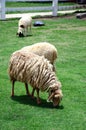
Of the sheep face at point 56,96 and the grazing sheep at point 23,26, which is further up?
the sheep face at point 56,96

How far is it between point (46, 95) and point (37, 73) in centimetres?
93

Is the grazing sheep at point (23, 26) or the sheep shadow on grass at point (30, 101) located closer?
the sheep shadow on grass at point (30, 101)

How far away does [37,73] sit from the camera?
319 inches

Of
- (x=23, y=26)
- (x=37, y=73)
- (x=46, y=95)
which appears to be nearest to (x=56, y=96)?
(x=37, y=73)

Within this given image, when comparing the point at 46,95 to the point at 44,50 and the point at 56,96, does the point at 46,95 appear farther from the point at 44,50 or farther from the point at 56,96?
the point at 44,50

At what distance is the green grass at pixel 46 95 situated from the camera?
7.35 meters

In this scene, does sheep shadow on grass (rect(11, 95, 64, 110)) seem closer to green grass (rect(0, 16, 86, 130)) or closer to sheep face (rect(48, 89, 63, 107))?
green grass (rect(0, 16, 86, 130))

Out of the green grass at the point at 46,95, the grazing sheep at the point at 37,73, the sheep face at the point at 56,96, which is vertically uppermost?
the grazing sheep at the point at 37,73

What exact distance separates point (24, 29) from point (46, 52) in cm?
670

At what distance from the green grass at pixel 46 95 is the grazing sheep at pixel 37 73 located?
12.6 inches

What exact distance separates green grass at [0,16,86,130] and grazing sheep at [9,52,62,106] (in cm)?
32

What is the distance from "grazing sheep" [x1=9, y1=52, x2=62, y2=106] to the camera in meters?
8.05

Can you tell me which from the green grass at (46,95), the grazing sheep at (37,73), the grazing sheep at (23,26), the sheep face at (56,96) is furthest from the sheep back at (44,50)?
the grazing sheep at (23,26)

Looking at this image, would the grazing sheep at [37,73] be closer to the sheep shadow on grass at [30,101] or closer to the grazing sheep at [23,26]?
the sheep shadow on grass at [30,101]
